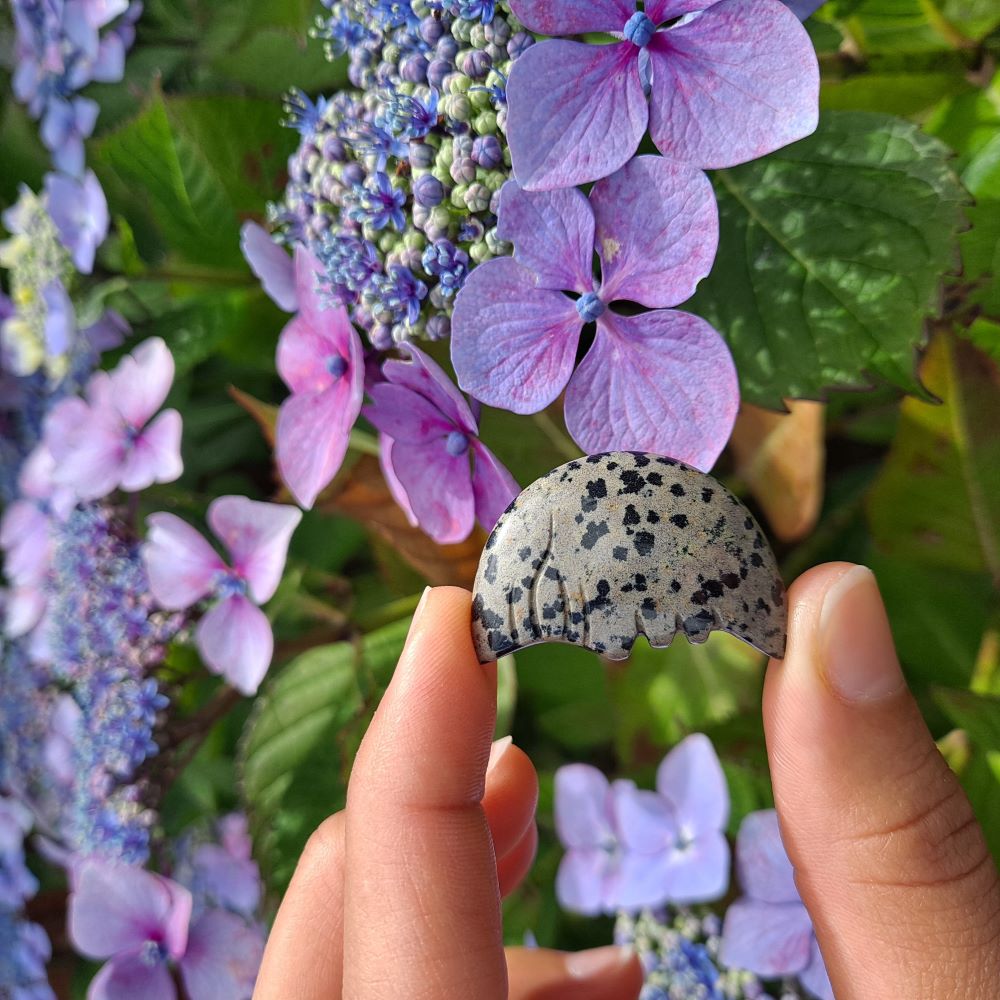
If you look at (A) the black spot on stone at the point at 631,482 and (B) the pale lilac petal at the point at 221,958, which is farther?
(B) the pale lilac petal at the point at 221,958

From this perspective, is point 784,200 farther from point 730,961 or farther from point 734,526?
point 730,961

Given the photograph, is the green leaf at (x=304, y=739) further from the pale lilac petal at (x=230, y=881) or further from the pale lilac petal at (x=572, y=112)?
the pale lilac petal at (x=572, y=112)

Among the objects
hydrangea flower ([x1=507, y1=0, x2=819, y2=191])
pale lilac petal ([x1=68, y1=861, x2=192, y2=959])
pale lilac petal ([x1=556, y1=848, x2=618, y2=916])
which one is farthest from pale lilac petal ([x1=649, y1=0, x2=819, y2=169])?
pale lilac petal ([x1=68, y1=861, x2=192, y2=959])

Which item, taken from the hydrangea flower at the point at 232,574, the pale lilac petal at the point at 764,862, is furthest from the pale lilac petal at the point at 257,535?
the pale lilac petal at the point at 764,862

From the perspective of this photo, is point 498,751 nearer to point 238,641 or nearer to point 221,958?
point 238,641

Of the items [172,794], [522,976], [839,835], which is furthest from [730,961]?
[172,794]

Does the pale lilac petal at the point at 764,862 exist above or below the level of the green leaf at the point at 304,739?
below

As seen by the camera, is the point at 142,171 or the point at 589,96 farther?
the point at 142,171
